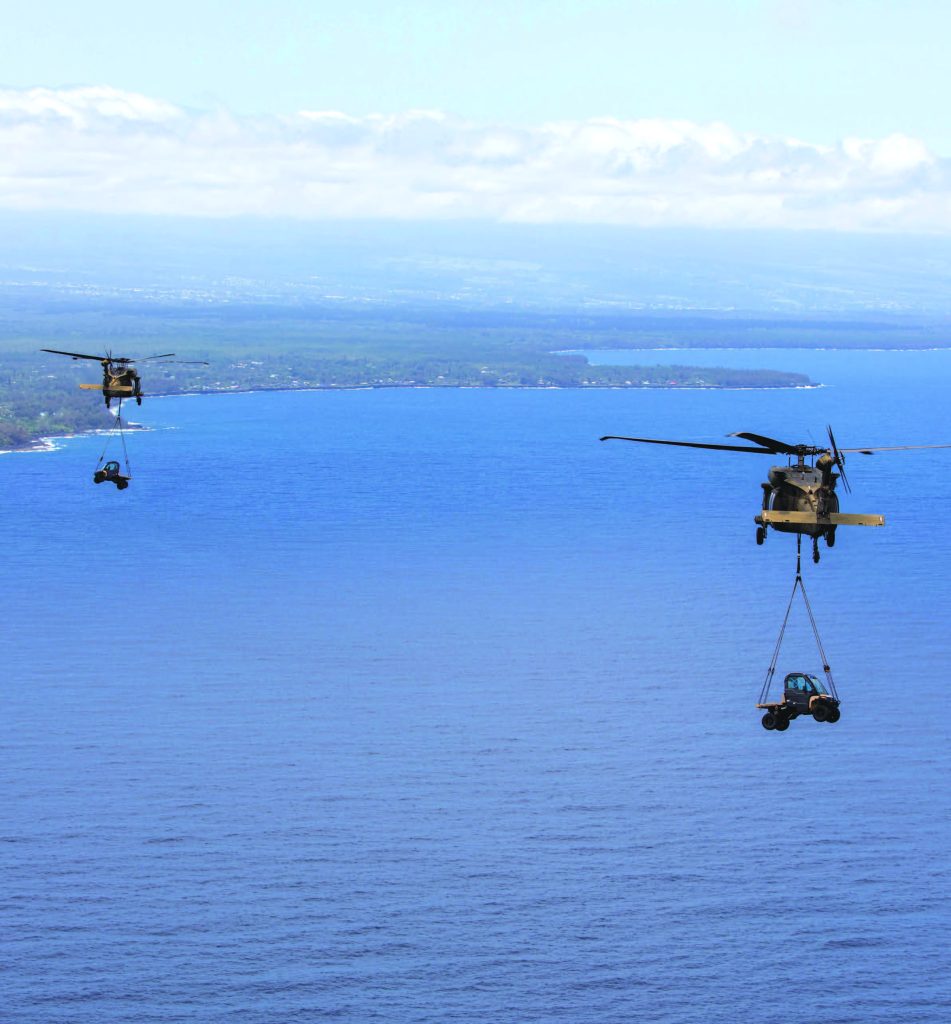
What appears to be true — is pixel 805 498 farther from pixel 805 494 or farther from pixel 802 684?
pixel 802 684

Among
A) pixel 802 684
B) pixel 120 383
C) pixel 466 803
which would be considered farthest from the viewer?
pixel 466 803

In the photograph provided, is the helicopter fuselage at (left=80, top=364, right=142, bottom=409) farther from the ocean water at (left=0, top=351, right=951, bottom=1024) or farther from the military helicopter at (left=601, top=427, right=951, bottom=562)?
the military helicopter at (left=601, top=427, right=951, bottom=562)

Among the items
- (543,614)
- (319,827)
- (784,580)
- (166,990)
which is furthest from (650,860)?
(784,580)

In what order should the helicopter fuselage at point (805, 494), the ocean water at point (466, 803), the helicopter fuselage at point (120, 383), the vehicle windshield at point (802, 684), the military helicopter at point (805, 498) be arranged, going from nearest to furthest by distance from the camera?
the military helicopter at point (805, 498)
the helicopter fuselage at point (805, 494)
the vehicle windshield at point (802, 684)
the ocean water at point (466, 803)
the helicopter fuselage at point (120, 383)

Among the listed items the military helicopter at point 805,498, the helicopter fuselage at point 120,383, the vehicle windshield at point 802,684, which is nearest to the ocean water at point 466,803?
the vehicle windshield at point 802,684

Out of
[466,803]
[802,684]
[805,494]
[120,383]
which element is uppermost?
[120,383]

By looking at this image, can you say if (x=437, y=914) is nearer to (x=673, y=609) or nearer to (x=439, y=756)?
(x=439, y=756)

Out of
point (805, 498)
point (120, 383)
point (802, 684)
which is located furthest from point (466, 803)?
point (805, 498)

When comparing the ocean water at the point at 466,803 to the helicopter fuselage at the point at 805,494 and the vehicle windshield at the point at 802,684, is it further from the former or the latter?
the helicopter fuselage at the point at 805,494

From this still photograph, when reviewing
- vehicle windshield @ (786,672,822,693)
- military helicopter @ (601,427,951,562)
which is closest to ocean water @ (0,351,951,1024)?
vehicle windshield @ (786,672,822,693)
